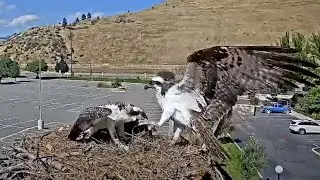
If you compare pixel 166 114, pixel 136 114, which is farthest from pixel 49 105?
pixel 166 114

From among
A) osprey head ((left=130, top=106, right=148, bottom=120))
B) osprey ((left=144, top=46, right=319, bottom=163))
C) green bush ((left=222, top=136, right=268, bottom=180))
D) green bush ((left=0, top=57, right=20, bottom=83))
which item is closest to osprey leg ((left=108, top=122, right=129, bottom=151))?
osprey head ((left=130, top=106, right=148, bottom=120))

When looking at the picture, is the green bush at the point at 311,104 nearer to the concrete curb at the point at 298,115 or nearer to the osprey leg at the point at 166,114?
the concrete curb at the point at 298,115

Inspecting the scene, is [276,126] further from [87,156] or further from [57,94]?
[87,156]

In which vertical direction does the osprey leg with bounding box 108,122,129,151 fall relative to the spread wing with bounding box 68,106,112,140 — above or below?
below

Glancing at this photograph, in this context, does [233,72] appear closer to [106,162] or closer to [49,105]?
[106,162]

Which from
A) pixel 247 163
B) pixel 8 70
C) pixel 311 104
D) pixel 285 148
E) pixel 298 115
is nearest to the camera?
pixel 247 163

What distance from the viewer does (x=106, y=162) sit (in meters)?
5.69

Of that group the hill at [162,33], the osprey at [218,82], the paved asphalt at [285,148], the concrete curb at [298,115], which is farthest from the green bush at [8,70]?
the osprey at [218,82]

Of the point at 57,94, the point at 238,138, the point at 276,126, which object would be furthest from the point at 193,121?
the point at 57,94

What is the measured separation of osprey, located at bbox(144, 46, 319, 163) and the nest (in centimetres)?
33

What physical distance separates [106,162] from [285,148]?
17737 mm

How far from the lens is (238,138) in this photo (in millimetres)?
21844

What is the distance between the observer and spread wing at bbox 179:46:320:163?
18.3ft

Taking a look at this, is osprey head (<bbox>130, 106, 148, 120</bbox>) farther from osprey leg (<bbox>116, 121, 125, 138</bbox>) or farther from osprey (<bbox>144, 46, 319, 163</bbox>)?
osprey (<bbox>144, 46, 319, 163</bbox>)
